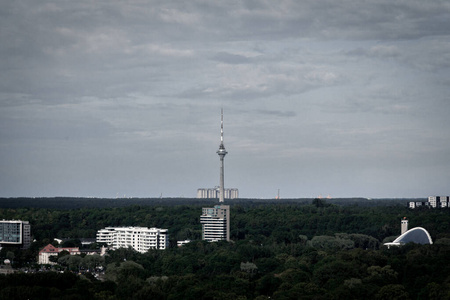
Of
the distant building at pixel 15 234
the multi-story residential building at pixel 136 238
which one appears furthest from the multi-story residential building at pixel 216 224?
the distant building at pixel 15 234

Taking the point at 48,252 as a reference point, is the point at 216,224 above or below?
above

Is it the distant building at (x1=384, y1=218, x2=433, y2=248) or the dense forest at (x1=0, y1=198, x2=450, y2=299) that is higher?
the distant building at (x1=384, y1=218, x2=433, y2=248)

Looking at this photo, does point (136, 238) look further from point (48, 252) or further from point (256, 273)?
point (256, 273)

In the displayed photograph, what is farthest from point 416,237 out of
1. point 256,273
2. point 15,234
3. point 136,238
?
point 15,234

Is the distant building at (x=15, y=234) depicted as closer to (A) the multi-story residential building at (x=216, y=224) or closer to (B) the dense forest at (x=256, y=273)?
(B) the dense forest at (x=256, y=273)

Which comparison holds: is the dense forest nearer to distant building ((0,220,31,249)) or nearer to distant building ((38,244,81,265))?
distant building ((38,244,81,265))

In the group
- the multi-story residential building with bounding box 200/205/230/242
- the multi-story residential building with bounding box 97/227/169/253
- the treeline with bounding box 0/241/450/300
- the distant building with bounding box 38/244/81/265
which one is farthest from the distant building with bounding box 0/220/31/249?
the treeline with bounding box 0/241/450/300
